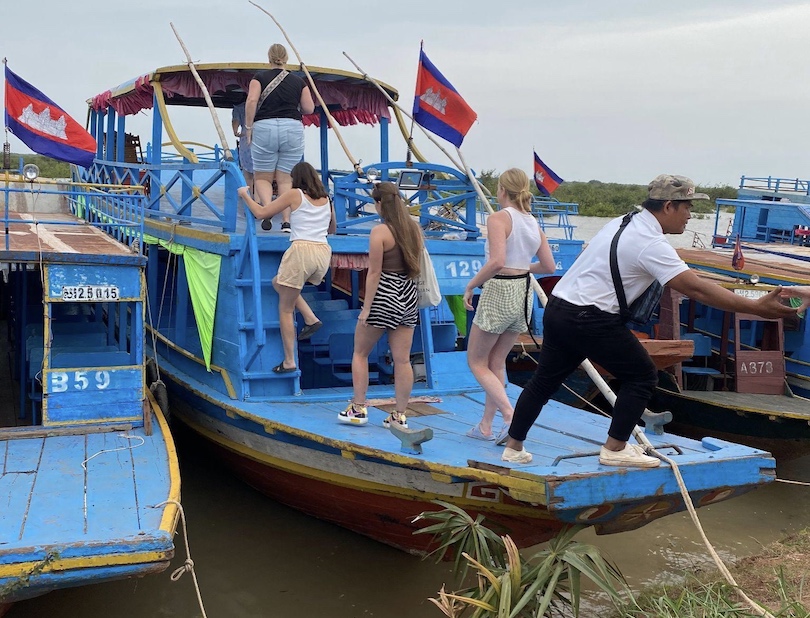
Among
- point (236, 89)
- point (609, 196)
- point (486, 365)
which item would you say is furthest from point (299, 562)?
point (609, 196)

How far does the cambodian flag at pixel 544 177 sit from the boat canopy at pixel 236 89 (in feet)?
25.5

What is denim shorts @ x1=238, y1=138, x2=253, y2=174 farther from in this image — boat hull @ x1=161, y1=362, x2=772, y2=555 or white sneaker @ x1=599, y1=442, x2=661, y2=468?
white sneaker @ x1=599, y1=442, x2=661, y2=468

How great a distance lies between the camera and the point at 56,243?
6898 mm

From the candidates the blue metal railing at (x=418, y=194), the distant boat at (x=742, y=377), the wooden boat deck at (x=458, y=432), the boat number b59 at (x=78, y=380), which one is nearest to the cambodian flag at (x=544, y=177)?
the distant boat at (x=742, y=377)

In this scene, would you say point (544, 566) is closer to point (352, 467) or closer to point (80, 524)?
point (352, 467)

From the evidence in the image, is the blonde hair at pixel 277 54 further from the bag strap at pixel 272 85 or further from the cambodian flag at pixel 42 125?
the cambodian flag at pixel 42 125

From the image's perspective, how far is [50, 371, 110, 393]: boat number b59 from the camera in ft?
19.9

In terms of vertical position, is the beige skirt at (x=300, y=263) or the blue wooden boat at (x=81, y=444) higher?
the beige skirt at (x=300, y=263)

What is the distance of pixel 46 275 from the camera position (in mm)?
5996

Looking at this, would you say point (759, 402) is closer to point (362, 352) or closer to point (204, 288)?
point (362, 352)

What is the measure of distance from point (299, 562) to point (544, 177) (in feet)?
41.1

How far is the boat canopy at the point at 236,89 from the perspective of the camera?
340 inches

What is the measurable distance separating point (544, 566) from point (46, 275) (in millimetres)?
4008

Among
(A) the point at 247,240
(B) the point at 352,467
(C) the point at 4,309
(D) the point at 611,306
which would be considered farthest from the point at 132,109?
(D) the point at 611,306
